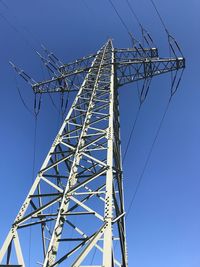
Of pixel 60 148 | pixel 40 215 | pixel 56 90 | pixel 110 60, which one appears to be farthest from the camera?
pixel 56 90

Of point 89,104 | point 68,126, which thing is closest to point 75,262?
point 68,126

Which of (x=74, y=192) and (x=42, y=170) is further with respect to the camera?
(x=42, y=170)

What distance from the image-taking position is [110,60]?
18.2 meters

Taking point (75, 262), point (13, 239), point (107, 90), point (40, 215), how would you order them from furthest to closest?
1. point (107, 90)
2. point (40, 215)
3. point (13, 239)
4. point (75, 262)

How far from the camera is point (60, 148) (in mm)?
11805

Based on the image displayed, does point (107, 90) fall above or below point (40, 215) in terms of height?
above

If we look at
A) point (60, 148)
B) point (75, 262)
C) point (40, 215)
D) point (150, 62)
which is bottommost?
point (75, 262)

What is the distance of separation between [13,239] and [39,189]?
187 centimetres

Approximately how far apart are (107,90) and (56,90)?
5484 millimetres

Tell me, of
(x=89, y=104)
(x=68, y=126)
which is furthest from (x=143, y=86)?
(x=68, y=126)

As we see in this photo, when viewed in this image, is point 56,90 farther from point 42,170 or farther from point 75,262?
point 75,262

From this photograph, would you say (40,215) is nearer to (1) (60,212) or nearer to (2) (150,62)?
(1) (60,212)

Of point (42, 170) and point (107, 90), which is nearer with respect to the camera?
point (42, 170)

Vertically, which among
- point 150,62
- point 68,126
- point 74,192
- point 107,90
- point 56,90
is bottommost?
point 74,192
